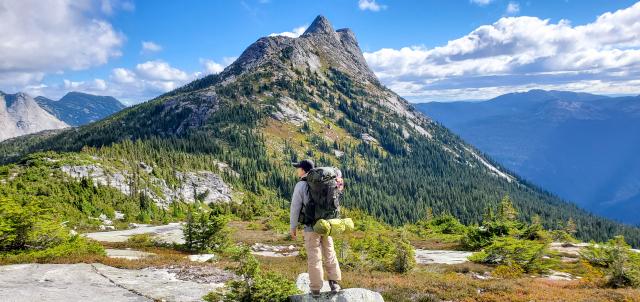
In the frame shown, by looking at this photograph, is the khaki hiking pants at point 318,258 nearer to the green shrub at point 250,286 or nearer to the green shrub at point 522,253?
the green shrub at point 250,286

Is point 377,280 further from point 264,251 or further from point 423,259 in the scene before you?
point 264,251

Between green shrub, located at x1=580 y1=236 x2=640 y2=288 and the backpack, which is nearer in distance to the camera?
the backpack

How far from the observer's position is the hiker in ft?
36.4

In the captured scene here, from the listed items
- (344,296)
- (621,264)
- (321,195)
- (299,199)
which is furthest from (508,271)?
(299,199)

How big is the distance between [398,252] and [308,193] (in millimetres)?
10886

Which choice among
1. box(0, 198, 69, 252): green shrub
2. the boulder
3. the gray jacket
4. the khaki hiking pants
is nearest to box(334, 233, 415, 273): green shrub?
the boulder

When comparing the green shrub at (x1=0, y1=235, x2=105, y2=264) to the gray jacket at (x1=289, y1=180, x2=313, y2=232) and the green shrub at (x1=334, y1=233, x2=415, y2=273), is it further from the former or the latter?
the green shrub at (x1=334, y1=233, x2=415, y2=273)

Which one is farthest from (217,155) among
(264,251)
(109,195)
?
(264,251)

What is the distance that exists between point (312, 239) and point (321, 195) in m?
1.23

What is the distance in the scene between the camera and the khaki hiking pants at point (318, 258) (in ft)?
36.3

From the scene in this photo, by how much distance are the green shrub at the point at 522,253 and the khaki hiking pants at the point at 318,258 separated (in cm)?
1604

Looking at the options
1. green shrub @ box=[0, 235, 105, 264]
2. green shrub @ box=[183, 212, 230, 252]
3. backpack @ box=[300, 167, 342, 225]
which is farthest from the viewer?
green shrub @ box=[183, 212, 230, 252]

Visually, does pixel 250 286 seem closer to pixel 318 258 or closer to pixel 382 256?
pixel 318 258

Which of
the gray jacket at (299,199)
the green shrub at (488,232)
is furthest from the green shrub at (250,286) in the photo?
the green shrub at (488,232)
